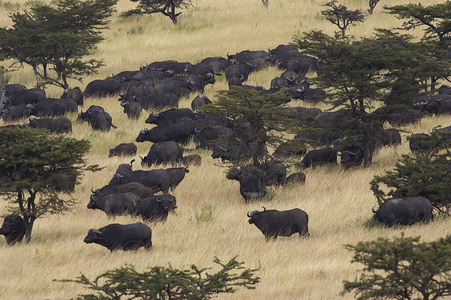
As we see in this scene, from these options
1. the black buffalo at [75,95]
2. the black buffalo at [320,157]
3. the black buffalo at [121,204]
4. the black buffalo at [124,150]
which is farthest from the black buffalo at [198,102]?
the black buffalo at [121,204]

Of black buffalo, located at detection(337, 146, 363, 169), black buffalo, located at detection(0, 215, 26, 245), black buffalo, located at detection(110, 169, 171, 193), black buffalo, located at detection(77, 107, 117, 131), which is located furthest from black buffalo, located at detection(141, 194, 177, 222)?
black buffalo, located at detection(77, 107, 117, 131)

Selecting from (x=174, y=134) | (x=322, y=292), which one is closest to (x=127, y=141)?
(x=174, y=134)

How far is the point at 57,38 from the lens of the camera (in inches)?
1324

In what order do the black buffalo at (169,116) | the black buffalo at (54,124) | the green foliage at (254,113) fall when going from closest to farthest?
the green foliage at (254,113), the black buffalo at (54,124), the black buffalo at (169,116)

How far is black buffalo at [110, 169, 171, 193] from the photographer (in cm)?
1939

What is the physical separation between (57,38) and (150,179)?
16645mm

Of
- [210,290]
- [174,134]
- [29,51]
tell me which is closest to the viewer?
[210,290]

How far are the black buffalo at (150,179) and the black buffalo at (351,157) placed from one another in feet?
18.2

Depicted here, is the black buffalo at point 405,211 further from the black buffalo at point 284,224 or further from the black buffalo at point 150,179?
the black buffalo at point 150,179

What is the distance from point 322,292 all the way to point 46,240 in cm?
756

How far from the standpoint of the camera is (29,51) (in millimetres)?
34344

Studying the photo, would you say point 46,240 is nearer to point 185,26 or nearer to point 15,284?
point 15,284

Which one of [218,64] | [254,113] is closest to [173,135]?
[254,113]

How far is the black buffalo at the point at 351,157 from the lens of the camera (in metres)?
21.2
